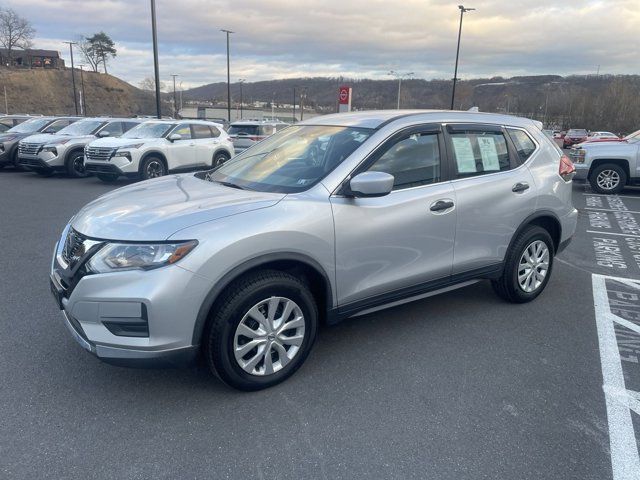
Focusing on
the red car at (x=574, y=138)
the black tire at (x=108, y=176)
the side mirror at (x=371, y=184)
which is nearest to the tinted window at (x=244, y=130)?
the black tire at (x=108, y=176)

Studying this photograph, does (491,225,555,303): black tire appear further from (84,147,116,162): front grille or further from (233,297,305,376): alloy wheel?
(84,147,116,162): front grille

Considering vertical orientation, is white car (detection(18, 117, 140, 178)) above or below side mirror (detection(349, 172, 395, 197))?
below

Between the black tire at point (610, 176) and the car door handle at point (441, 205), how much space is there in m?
10.5

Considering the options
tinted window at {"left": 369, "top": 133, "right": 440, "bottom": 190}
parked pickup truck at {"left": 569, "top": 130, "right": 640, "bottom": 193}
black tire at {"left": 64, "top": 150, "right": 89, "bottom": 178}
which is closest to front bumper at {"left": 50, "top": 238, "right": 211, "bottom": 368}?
tinted window at {"left": 369, "top": 133, "right": 440, "bottom": 190}

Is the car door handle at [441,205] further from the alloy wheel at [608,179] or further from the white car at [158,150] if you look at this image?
the alloy wheel at [608,179]

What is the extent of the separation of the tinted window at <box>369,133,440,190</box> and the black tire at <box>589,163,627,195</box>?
10.5 metres

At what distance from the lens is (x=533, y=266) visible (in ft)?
15.4

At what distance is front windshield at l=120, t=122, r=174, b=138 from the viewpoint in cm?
1313

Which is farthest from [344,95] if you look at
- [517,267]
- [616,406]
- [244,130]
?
[616,406]

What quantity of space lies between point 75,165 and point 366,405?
43.7 feet

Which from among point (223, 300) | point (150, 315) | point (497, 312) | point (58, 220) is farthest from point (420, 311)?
point (58, 220)

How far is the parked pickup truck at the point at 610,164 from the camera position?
12008mm

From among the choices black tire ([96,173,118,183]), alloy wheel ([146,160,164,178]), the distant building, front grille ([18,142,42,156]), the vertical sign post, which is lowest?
black tire ([96,173,118,183])

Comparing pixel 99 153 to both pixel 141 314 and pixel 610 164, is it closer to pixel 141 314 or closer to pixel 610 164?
pixel 141 314
